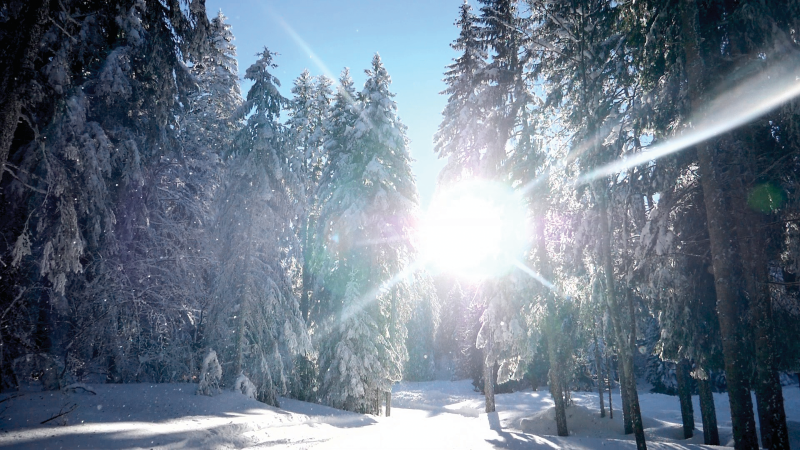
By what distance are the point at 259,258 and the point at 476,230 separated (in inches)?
378

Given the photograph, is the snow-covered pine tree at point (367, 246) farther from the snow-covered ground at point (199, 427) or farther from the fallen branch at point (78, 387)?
the fallen branch at point (78, 387)

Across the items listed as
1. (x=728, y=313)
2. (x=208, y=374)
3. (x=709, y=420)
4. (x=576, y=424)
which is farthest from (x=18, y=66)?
(x=576, y=424)

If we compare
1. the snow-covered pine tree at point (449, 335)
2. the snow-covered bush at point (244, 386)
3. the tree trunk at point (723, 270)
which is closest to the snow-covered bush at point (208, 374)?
the snow-covered bush at point (244, 386)

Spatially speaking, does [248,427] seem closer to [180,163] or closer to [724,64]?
[180,163]

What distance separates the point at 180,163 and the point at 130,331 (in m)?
5.57

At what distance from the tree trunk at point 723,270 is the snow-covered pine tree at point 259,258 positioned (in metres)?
14.0

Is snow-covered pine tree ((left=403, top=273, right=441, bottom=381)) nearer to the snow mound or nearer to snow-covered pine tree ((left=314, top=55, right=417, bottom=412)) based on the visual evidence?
the snow mound

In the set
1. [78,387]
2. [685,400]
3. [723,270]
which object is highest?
[723,270]

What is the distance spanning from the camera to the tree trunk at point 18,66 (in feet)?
22.9

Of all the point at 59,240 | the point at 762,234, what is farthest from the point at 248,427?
the point at 762,234

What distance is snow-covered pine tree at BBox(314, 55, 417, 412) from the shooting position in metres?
17.4

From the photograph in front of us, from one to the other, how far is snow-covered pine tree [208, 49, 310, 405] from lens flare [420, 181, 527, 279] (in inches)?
272

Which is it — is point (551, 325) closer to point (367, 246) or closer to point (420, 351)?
point (367, 246)

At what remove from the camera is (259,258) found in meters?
17.8
